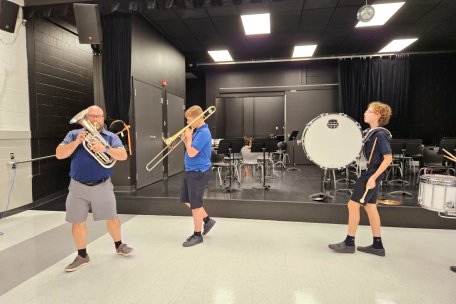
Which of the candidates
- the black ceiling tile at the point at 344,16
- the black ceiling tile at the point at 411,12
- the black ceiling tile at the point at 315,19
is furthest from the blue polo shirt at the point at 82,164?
the black ceiling tile at the point at 411,12

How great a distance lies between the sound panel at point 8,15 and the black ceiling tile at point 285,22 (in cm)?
433

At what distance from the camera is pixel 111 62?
199 inches

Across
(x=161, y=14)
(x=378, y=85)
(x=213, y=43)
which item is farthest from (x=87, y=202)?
(x=378, y=85)

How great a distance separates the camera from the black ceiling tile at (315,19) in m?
5.42

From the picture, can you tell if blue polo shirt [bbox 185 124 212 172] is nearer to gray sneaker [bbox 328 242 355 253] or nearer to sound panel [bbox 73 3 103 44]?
gray sneaker [bbox 328 242 355 253]

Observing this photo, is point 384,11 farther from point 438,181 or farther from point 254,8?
point 438,181

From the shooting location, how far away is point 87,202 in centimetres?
274

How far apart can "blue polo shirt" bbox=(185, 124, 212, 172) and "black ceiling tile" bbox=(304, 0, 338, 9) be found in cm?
341

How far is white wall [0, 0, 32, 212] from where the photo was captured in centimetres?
441

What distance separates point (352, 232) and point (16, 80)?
17.8 ft

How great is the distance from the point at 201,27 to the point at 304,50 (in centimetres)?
324

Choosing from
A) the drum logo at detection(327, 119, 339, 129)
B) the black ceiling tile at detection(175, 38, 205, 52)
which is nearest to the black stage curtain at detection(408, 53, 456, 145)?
the drum logo at detection(327, 119, 339, 129)

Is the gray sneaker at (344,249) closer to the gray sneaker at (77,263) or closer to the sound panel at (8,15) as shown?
the gray sneaker at (77,263)

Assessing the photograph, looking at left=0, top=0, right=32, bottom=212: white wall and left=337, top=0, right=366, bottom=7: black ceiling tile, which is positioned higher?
left=337, top=0, right=366, bottom=7: black ceiling tile
